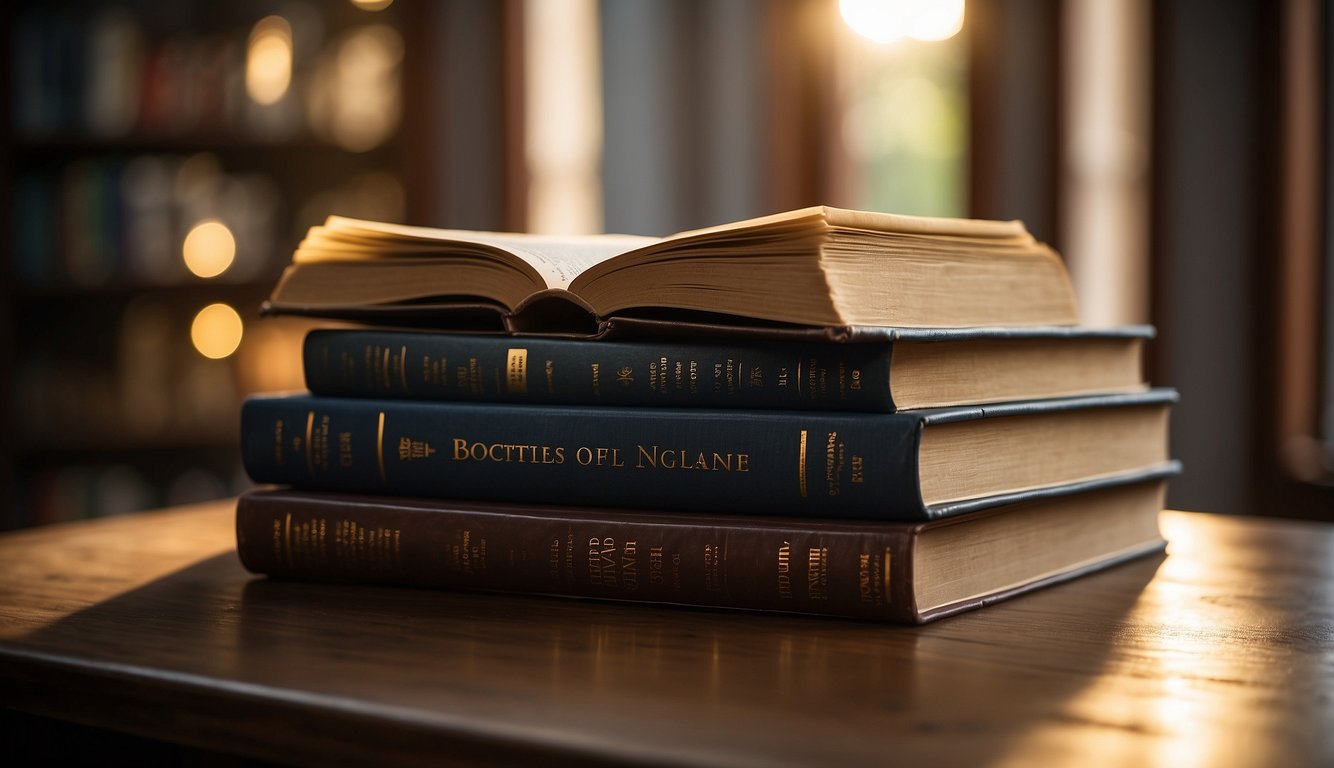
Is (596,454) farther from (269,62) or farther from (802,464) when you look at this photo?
(269,62)

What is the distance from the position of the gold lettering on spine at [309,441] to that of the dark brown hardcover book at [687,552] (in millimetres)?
19

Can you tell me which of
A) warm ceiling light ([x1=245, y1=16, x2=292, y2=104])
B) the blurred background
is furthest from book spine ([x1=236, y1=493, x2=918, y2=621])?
warm ceiling light ([x1=245, y1=16, x2=292, y2=104])

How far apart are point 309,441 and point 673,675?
1.10 ft

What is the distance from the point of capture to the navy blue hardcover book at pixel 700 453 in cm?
63

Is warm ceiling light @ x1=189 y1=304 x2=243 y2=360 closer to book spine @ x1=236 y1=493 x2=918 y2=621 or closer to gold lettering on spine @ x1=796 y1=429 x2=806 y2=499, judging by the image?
book spine @ x1=236 y1=493 x2=918 y2=621

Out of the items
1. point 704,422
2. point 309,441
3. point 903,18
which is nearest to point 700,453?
point 704,422

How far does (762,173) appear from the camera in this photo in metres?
3.00

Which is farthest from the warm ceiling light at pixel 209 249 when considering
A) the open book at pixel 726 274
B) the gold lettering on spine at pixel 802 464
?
the gold lettering on spine at pixel 802 464

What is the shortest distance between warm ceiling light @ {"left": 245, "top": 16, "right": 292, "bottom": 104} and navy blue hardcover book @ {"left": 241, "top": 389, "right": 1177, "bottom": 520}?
2.20 metres

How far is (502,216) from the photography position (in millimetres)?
3184

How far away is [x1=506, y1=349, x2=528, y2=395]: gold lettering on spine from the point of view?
72 centimetres

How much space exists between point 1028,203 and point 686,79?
0.93m

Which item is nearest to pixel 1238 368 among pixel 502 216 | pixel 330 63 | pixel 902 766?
pixel 502 216

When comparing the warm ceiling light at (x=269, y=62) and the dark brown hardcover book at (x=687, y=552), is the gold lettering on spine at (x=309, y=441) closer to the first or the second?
the dark brown hardcover book at (x=687, y=552)
